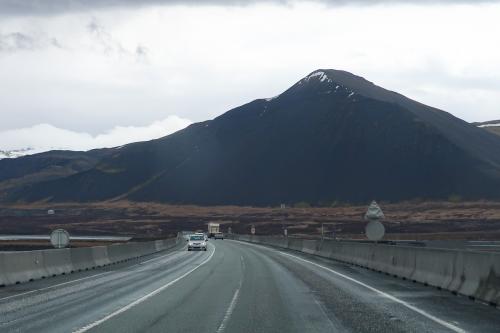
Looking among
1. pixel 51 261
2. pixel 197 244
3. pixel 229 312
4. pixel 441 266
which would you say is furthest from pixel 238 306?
pixel 197 244

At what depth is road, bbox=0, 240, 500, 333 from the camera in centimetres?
1498

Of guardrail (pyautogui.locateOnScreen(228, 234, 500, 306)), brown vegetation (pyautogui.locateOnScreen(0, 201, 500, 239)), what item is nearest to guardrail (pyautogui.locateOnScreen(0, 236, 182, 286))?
guardrail (pyautogui.locateOnScreen(228, 234, 500, 306))

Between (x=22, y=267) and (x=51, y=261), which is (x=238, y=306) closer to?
(x=22, y=267)

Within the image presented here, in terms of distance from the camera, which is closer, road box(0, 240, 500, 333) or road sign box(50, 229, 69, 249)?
road box(0, 240, 500, 333)

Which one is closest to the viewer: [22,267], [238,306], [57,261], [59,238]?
[238,306]

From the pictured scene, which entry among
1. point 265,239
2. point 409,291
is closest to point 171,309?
point 409,291

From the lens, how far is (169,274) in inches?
1270

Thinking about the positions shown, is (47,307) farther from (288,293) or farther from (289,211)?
(289,211)

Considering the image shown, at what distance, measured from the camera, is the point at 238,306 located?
18.7 meters

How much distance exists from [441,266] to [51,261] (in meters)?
15.3

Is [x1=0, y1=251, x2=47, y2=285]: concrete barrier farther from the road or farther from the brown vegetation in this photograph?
the brown vegetation

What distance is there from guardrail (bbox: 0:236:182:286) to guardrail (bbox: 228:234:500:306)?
13.1 m

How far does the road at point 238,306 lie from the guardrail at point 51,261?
85 centimetres

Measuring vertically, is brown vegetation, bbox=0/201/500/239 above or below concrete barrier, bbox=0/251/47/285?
above
